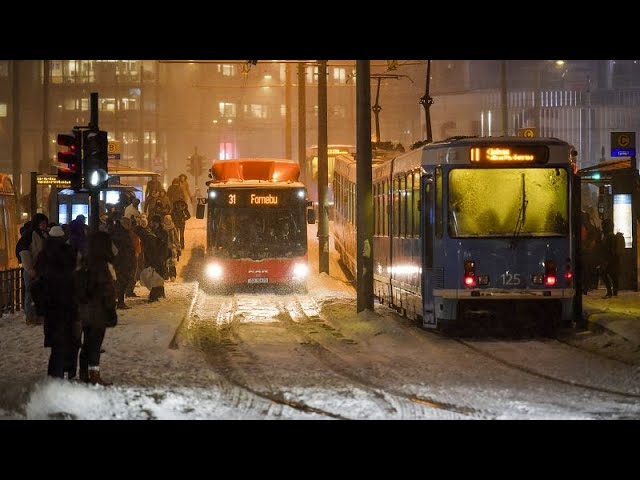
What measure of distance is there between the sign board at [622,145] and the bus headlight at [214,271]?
35.0ft

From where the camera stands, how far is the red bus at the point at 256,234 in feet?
107

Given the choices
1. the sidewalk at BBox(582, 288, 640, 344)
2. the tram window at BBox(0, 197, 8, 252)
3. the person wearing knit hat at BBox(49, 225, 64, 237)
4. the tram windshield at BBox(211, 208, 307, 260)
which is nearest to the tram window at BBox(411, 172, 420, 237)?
the sidewalk at BBox(582, 288, 640, 344)

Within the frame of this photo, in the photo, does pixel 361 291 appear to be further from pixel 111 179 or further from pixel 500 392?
pixel 111 179

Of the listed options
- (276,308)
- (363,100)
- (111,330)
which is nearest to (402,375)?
(111,330)

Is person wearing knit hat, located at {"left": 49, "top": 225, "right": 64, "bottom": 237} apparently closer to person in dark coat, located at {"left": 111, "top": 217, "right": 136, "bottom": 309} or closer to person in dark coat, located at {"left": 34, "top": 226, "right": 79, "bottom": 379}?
person in dark coat, located at {"left": 34, "top": 226, "right": 79, "bottom": 379}

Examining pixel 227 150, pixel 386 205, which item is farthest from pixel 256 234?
pixel 227 150

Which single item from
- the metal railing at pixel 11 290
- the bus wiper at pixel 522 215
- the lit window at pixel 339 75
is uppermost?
the lit window at pixel 339 75

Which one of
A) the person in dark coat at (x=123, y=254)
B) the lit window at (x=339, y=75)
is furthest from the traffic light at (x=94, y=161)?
the lit window at (x=339, y=75)

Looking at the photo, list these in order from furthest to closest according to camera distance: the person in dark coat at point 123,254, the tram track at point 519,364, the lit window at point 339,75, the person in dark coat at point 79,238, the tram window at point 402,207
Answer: the lit window at point 339,75, the person in dark coat at point 123,254, the tram window at point 402,207, the person in dark coat at point 79,238, the tram track at point 519,364

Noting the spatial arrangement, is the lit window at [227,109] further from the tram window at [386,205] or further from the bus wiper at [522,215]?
the bus wiper at [522,215]

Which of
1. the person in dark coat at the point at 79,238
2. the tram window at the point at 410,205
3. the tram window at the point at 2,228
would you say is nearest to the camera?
the person in dark coat at the point at 79,238
